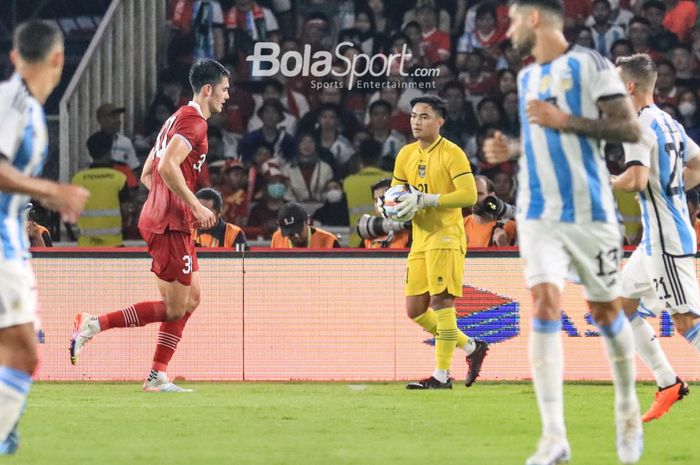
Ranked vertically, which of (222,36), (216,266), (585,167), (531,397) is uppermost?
(222,36)

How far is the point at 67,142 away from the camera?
52.9 ft

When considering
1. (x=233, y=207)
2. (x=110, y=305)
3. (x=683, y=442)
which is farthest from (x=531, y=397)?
(x=233, y=207)

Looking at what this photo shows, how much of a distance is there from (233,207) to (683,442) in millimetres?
8927

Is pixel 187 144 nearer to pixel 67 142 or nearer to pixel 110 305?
pixel 110 305

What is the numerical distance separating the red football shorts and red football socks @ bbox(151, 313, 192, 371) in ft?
1.34

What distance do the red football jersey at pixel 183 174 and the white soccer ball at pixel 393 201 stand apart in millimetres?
1482

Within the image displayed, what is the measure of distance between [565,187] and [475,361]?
470 centimetres

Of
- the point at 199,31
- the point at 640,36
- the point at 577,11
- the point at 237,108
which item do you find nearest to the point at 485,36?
the point at 577,11

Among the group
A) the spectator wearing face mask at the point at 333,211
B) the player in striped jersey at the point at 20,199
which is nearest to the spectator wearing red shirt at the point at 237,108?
the spectator wearing face mask at the point at 333,211

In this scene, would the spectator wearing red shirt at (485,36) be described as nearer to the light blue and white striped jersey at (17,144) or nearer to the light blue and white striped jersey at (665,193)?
the light blue and white striped jersey at (665,193)

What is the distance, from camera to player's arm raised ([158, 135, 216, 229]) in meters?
9.50

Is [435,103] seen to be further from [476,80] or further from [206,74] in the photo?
[476,80]

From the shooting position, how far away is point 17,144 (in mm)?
6227

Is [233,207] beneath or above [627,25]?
beneath
